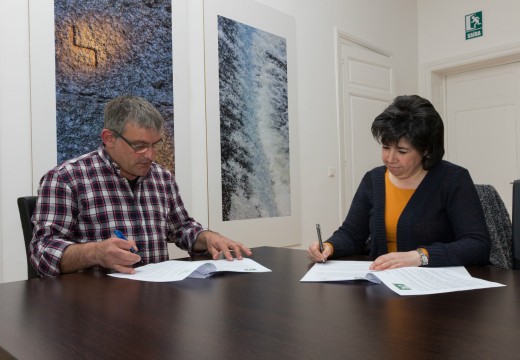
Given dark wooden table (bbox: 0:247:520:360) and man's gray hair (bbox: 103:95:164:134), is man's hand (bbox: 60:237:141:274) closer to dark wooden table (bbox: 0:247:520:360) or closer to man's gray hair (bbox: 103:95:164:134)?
dark wooden table (bbox: 0:247:520:360)

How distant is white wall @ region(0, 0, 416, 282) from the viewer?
7.02 ft

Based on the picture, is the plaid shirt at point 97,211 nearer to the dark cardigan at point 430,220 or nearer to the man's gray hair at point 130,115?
the man's gray hair at point 130,115

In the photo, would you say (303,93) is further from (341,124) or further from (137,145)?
(137,145)

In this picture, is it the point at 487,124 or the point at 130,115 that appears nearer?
the point at 130,115

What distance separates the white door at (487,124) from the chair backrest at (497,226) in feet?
10.2

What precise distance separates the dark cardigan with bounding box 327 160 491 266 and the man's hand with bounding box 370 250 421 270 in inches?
4.6

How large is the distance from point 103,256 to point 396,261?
2.62ft

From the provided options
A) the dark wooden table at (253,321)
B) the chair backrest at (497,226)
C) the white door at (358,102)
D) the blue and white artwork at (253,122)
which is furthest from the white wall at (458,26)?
the dark wooden table at (253,321)

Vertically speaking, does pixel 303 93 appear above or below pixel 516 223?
above

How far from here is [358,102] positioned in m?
4.25

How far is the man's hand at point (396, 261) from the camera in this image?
1231 mm

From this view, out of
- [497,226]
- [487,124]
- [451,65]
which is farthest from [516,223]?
[451,65]

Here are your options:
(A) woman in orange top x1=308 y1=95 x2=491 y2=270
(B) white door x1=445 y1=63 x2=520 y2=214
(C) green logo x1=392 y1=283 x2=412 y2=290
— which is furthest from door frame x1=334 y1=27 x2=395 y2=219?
(C) green logo x1=392 y1=283 x2=412 y2=290

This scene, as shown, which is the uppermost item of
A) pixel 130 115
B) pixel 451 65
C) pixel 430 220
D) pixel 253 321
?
pixel 451 65
